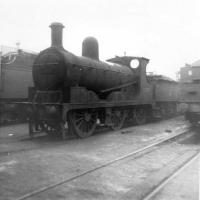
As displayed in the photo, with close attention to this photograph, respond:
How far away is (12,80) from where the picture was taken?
12867mm

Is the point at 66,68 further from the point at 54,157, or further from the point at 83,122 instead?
the point at 54,157

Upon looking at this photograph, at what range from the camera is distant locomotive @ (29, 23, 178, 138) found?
29.2 feet

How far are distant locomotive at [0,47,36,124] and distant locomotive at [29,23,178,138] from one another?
2.28 m

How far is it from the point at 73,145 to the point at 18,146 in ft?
4.82

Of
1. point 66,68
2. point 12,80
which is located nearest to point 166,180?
point 66,68

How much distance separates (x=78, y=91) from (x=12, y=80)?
4846 mm

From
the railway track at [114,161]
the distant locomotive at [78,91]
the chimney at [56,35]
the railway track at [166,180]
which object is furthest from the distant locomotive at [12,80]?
the railway track at [166,180]

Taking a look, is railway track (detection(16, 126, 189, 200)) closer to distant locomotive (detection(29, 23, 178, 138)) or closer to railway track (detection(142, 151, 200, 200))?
railway track (detection(142, 151, 200, 200))

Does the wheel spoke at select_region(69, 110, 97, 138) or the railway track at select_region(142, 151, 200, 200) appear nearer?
the railway track at select_region(142, 151, 200, 200)

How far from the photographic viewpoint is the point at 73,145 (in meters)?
8.23

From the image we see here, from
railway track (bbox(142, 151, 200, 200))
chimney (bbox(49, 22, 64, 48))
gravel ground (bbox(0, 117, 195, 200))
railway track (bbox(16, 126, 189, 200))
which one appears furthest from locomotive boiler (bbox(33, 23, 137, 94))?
railway track (bbox(142, 151, 200, 200))

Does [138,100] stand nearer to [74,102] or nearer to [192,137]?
[192,137]

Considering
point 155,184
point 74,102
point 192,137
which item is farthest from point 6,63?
point 155,184

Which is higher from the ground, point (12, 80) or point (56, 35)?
point (56, 35)
